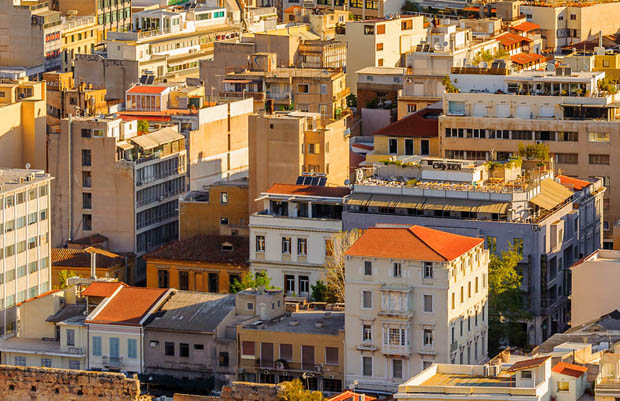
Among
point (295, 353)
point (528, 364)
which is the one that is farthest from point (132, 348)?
point (528, 364)

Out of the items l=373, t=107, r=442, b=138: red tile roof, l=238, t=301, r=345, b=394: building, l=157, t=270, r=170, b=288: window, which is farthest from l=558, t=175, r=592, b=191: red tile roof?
l=238, t=301, r=345, b=394: building

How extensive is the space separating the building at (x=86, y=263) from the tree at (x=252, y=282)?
11.4 meters

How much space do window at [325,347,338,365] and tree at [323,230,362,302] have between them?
10.4 meters

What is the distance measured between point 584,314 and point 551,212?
13.8 m

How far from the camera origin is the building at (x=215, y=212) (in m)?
167

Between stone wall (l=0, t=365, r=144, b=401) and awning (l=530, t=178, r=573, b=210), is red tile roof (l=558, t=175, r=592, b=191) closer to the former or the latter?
awning (l=530, t=178, r=573, b=210)

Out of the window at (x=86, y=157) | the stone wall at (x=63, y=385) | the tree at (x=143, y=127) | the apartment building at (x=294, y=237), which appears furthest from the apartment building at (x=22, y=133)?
the stone wall at (x=63, y=385)

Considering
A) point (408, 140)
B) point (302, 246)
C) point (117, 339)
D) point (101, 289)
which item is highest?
point (408, 140)

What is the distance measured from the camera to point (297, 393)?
130 m

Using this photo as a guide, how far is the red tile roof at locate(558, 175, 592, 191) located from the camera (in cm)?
16150

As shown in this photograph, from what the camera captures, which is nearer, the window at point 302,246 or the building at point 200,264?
the window at point 302,246

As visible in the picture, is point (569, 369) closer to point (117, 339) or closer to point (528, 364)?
point (528, 364)

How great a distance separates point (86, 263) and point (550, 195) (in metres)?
31.4

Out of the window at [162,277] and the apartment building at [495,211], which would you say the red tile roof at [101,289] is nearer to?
the apartment building at [495,211]
